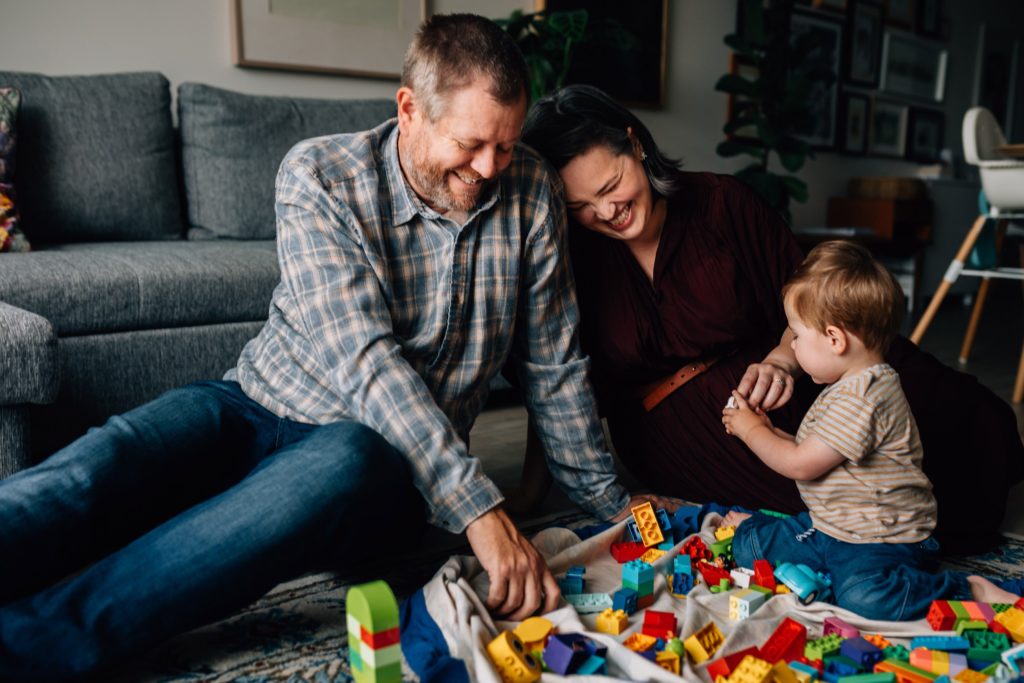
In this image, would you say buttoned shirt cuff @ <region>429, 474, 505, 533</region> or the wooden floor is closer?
buttoned shirt cuff @ <region>429, 474, 505, 533</region>

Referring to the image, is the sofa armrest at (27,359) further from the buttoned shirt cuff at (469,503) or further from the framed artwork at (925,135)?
the framed artwork at (925,135)

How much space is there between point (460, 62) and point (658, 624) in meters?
0.88

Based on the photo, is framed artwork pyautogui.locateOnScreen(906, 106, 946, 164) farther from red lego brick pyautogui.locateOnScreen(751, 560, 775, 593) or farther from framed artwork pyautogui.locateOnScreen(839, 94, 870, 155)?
red lego brick pyautogui.locateOnScreen(751, 560, 775, 593)

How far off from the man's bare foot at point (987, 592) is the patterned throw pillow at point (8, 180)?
94.7 inches

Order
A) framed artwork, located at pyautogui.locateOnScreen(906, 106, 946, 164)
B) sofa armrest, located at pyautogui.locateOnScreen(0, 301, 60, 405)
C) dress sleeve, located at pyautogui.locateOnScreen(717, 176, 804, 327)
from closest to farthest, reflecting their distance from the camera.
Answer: sofa armrest, located at pyautogui.locateOnScreen(0, 301, 60, 405), dress sleeve, located at pyautogui.locateOnScreen(717, 176, 804, 327), framed artwork, located at pyautogui.locateOnScreen(906, 106, 946, 164)

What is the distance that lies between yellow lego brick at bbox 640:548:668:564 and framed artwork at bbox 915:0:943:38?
19.9ft

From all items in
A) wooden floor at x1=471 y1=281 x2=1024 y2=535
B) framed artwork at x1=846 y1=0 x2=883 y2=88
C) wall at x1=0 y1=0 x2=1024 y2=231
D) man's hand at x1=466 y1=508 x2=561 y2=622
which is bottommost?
wooden floor at x1=471 y1=281 x2=1024 y2=535

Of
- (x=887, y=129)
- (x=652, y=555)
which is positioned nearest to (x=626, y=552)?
(x=652, y=555)

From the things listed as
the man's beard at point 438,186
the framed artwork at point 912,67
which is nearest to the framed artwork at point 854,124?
the framed artwork at point 912,67

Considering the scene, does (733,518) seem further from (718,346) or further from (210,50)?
(210,50)

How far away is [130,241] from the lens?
276 cm

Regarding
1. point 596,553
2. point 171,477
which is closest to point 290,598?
point 171,477

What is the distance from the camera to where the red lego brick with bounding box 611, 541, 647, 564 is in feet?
5.13

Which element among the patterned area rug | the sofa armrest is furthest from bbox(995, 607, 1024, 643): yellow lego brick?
the sofa armrest
